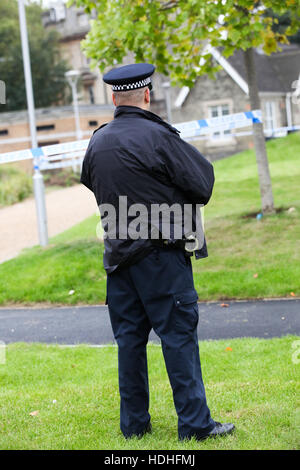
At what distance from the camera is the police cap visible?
3660mm

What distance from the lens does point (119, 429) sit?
414cm

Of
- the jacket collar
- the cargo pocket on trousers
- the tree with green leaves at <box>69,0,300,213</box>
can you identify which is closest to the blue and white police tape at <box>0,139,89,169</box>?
the tree with green leaves at <box>69,0,300,213</box>

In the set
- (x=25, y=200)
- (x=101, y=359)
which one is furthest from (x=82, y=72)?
(x=101, y=359)

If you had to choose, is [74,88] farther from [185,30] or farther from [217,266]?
[217,266]

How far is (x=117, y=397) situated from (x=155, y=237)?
1.69 meters

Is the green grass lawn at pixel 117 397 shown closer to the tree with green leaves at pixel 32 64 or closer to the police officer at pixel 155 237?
the police officer at pixel 155 237

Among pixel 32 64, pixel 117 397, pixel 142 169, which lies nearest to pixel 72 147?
pixel 117 397

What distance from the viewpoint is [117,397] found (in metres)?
4.81

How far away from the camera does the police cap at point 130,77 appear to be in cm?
366

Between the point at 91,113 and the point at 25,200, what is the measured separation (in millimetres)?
18101

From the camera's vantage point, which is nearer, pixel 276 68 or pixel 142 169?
pixel 142 169

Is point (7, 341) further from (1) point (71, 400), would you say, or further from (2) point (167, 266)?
(2) point (167, 266)

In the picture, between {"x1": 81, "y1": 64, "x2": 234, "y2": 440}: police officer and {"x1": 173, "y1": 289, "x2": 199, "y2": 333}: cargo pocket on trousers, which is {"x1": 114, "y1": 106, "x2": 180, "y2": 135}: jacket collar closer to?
{"x1": 81, "y1": 64, "x2": 234, "y2": 440}: police officer

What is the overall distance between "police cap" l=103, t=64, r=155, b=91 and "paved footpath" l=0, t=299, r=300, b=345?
11.3 feet
